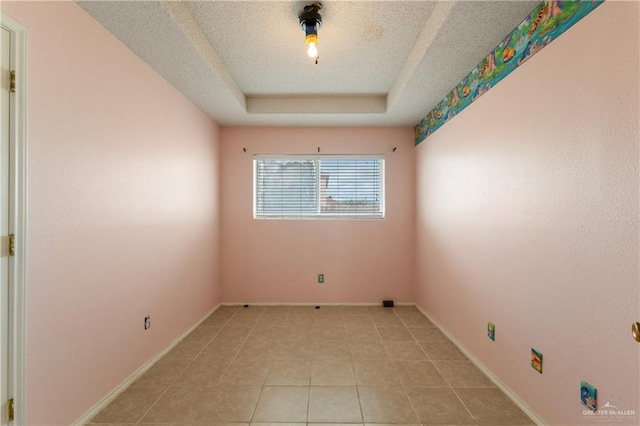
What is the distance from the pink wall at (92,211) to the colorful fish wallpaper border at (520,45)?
8.72ft

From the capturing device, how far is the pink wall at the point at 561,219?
1.08m

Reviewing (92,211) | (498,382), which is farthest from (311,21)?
(498,382)

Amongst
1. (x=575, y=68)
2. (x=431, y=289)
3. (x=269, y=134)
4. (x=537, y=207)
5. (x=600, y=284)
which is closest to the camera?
(x=600, y=284)

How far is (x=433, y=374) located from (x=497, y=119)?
6.42 feet

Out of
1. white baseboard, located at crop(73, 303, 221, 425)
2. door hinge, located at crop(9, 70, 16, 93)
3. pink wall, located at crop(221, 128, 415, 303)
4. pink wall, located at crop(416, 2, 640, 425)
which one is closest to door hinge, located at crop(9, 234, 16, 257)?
door hinge, located at crop(9, 70, 16, 93)

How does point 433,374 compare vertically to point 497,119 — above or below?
below

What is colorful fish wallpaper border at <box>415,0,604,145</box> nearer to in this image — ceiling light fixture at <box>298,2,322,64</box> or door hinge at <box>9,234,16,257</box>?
ceiling light fixture at <box>298,2,322,64</box>

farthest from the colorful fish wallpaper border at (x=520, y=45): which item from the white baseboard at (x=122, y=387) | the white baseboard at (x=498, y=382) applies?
the white baseboard at (x=122, y=387)

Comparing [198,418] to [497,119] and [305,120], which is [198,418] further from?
[305,120]

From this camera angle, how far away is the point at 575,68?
1.27m

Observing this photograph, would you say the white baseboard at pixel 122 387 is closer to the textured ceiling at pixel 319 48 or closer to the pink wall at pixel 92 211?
the pink wall at pixel 92 211

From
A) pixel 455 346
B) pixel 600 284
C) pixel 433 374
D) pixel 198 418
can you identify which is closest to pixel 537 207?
pixel 600 284

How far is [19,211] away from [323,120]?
2.78 m

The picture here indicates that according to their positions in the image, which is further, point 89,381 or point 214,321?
point 214,321
